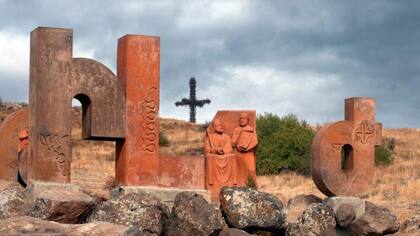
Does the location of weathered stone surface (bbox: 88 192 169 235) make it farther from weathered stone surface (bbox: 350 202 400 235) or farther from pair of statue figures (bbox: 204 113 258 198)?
weathered stone surface (bbox: 350 202 400 235)

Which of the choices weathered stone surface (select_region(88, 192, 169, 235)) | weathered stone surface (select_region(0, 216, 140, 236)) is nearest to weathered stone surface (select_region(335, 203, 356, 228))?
weathered stone surface (select_region(88, 192, 169, 235))

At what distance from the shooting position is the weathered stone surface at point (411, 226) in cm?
2122

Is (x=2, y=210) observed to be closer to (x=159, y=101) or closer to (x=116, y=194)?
(x=116, y=194)

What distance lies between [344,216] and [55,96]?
5.97 metres

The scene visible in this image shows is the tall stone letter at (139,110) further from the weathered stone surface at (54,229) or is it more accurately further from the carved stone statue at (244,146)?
the weathered stone surface at (54,229)

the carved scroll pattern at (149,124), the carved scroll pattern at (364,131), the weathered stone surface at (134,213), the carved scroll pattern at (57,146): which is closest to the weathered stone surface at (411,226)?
the carved scroll pattern at (364,131)

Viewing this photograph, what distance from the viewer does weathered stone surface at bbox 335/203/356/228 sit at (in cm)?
1886

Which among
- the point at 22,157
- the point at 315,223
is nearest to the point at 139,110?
the point at 22,157

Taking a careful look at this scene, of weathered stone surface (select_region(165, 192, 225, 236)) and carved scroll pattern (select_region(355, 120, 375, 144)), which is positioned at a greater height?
carved scroll pattern (select_region(355, 120, 375, 144))

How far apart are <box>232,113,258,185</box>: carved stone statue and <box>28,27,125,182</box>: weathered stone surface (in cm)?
314

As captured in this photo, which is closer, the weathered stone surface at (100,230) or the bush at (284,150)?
the weathered stone surface at (100,230)

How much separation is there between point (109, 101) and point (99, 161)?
834 inches

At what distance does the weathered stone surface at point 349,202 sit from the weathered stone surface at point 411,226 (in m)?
1.81

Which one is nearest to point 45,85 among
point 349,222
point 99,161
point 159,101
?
point 159,101
